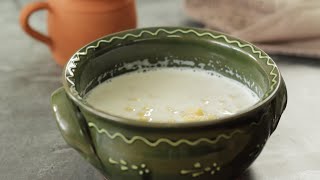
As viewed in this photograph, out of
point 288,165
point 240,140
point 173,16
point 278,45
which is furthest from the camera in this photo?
point 173,16

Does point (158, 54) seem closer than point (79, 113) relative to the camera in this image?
No

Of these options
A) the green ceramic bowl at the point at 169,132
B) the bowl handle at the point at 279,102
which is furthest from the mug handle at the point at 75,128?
the bowl handle at the point at 279,102

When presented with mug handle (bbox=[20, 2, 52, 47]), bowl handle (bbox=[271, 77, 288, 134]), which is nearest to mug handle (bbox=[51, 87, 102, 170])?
bowl handle (bbox=[271, 77, 288, 134])

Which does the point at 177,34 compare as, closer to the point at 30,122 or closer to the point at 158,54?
the point at 158,54

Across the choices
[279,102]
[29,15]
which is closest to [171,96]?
[279,102]

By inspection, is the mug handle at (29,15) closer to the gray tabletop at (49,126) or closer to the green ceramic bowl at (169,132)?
the gray tabletop at (49,126)

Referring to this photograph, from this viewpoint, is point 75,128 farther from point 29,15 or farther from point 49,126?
point 29,15

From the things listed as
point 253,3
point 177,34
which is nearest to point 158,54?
point 177,34

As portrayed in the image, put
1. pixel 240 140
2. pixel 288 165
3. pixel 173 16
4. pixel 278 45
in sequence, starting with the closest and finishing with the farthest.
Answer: pixel 240 140
pixel 288 165
pixel 278 45
pixel 173 16
